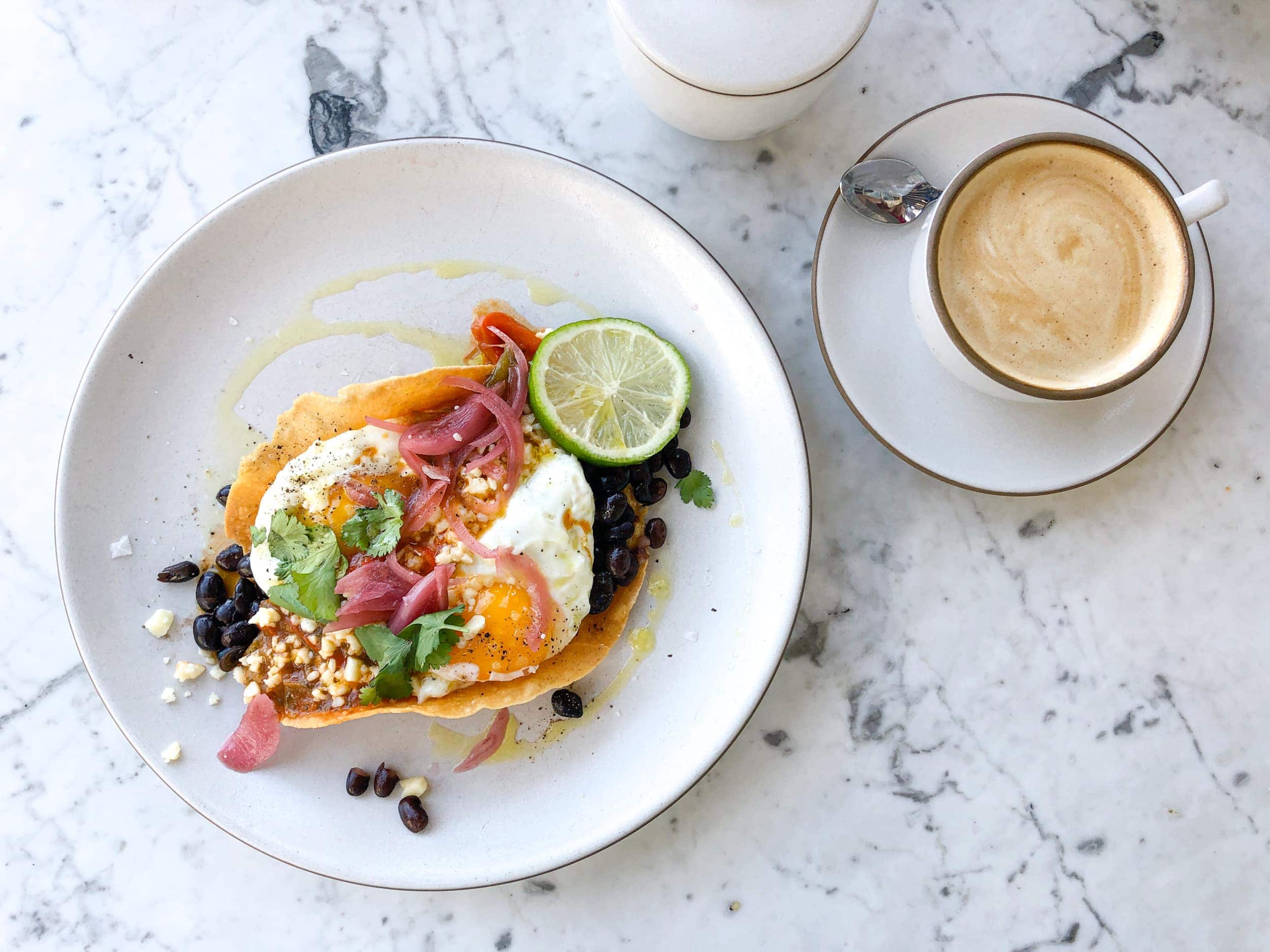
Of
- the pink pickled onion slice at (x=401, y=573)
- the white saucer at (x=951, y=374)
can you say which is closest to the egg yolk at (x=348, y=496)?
the pink pickled onion slice at (x=401, y=573)

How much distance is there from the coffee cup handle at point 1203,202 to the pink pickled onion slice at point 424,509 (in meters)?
2.25

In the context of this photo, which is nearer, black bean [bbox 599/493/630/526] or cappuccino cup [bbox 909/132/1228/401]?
cappuccino cup [bbox 909/132/1228/401]

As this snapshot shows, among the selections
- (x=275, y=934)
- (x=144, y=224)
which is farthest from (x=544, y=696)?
(x=144, y=224)

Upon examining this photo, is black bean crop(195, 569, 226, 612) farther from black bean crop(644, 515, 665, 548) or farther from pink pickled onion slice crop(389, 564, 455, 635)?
black bean crop(644, 515, 665, 548)

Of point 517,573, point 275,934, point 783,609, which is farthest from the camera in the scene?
point 275,934

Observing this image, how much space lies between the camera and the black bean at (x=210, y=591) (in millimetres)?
2783

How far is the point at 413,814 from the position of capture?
2.75 meters

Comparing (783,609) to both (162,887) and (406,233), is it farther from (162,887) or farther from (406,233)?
(162,887)

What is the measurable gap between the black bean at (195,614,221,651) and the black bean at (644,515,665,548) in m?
1.39

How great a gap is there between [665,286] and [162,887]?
8.75 feet

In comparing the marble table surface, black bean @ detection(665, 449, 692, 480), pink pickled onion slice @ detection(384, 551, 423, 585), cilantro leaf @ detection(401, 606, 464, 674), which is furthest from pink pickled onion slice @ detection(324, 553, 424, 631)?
the marble table surface

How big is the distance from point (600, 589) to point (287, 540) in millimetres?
952

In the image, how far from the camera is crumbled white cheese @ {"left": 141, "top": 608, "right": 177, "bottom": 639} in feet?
9.16

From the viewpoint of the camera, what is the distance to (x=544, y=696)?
2.86m
